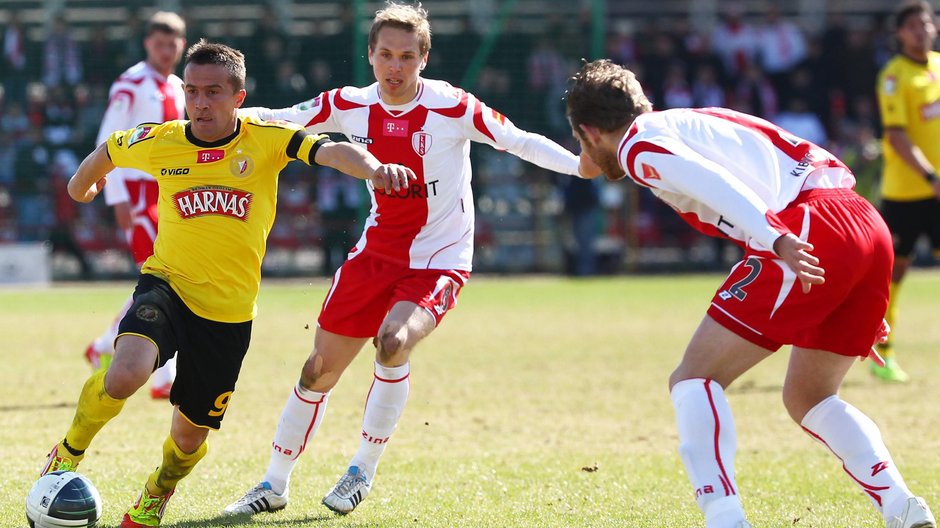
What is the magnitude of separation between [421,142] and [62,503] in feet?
7.50

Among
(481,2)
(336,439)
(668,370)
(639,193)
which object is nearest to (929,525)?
(336,439)

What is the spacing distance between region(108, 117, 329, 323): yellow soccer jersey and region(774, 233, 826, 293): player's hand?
1982mm

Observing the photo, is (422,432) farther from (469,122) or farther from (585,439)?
(469,122)

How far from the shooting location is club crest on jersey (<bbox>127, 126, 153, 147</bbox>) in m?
5.26

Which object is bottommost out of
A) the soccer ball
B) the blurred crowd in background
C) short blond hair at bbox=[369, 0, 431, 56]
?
the blurred crowd in background

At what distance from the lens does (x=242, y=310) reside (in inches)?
203

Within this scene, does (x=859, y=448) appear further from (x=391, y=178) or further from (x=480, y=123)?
(x=480, y=123)

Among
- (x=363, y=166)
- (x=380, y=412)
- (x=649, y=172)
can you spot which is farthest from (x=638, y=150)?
(x=380, y=412)

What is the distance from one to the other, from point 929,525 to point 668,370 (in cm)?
534

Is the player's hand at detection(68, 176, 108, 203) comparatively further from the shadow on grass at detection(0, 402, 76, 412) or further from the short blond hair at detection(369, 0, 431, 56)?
the shadow on grass at detection(0, 402, 76, 412)

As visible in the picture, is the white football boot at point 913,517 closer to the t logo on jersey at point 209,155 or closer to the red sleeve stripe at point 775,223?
the red sleeve stripe at point 775,223

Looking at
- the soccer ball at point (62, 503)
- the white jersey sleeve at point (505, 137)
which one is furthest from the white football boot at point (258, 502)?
the white jersey sleeve at point (505, 137)

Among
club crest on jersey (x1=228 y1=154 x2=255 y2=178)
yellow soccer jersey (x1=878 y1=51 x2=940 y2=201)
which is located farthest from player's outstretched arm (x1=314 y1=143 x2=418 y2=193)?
yellow soccer jersey (x1=878 y1=51 x2=940 y2=201)

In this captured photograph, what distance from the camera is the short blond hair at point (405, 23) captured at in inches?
224
